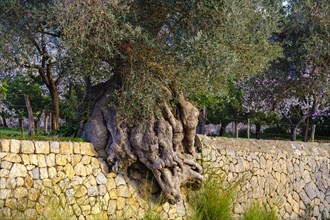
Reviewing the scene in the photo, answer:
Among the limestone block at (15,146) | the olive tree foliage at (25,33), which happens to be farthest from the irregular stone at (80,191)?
the olive tree foliage at (25,33)

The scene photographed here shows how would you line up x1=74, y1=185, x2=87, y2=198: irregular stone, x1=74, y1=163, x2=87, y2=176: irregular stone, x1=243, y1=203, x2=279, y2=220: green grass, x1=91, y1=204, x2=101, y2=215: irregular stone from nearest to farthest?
x1=74, y1=185, x2=87, y2=198: irregular stone
x1=74, y1=163, x2=87, y2=176: irregular stone
x1=91, y1=204, x2=101, y2=215: irregular stone
x1=243, y1=203, x2=279, y2=220: green grass

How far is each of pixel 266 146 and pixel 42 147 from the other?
6.89 meters

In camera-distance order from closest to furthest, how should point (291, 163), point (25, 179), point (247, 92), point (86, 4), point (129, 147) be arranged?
1. point (25, 179)
2. point (86, 4)
3. point (129, 147)
4. point (291, 163)
5. point (247, 92)

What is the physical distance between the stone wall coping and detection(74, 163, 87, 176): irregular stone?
3.18 metres

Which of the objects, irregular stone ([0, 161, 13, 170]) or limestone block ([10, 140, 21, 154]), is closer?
irregular stone ([0, 161, 13, 170])

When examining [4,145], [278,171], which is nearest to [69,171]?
[4,145]

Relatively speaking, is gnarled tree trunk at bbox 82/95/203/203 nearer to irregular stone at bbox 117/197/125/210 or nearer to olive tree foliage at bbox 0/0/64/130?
irregular stone at bbox 117/197/125/210

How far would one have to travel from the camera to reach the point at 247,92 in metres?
21.9

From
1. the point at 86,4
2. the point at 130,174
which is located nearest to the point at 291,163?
the point at 130,174

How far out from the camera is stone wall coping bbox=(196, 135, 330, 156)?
493 inches

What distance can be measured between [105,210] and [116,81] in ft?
9.23

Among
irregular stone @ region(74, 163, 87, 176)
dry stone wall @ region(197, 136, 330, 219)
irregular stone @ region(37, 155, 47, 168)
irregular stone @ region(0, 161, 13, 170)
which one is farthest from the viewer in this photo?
dry stone wall @ region(197, 136, 330, 219)

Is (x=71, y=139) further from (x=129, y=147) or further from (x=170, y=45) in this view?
(x=170, y=45)

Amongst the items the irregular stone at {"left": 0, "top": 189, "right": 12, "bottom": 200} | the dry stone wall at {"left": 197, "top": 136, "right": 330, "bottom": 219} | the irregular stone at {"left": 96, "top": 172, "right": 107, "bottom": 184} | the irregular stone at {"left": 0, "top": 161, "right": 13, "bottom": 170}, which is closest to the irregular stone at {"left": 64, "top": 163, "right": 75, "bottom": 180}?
the irregular stone at {"left": 96, "top": 172, "right": 107, "bottom": 184}
